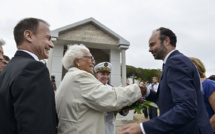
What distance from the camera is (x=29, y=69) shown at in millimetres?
1372

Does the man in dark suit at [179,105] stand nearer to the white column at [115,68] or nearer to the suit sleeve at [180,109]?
the suit sleeve at [180,109]

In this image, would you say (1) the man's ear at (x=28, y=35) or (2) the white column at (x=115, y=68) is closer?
(1) the man's ear at (x=28, y=35)

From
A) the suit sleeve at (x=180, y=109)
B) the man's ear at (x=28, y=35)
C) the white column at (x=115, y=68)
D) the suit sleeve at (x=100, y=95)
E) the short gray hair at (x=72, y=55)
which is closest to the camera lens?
the suit sleeve at (x=180, y=109)

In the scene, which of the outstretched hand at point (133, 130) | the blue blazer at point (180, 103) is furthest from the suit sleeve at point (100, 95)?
the blue blazer at point (180, 103)

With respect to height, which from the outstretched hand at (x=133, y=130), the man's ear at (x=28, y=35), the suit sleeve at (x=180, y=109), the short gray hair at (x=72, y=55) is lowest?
the outstretched hand at (x=133, y=130)

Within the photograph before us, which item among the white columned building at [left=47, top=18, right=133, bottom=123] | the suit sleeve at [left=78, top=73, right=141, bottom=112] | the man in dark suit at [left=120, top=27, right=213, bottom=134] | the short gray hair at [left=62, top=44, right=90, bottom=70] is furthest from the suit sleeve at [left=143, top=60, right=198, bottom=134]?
the white columned building at [left=47, top=18, right=133, bottom=123]

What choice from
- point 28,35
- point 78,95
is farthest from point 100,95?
point 28,35

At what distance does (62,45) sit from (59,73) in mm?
1896

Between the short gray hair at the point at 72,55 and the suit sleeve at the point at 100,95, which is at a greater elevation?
the short gray hair at the point at 72,55

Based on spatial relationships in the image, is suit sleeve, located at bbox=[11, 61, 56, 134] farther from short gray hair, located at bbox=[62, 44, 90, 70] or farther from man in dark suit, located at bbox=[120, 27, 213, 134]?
short gray hair, located at bbox=[62, 44, 90, 70]

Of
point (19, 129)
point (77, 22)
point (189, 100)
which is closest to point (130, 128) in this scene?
point (189, 100)

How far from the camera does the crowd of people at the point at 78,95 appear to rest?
130 cm

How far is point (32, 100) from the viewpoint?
1.28 m

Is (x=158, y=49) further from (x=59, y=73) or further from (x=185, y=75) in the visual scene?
(x=59, y=73)
